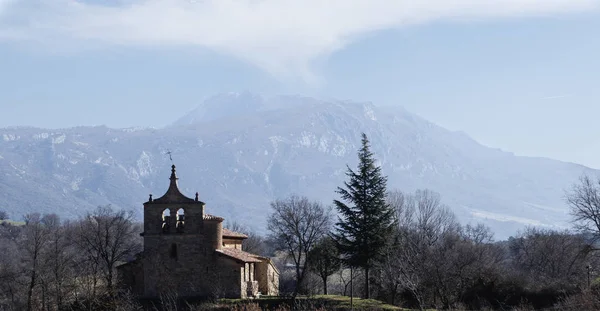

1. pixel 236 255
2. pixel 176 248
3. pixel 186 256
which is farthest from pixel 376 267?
pixel 176 248

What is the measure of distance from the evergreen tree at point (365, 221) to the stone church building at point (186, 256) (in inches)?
325

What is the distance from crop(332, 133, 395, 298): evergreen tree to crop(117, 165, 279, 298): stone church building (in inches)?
325

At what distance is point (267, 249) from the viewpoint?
149 metres

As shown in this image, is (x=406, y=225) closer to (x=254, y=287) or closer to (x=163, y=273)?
(x=254, y=287)

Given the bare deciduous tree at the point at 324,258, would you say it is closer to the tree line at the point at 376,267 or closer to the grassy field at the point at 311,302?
the tree line at the point at 376,267

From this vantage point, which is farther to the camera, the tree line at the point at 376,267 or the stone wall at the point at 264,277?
the stone wall at the point at 264,277

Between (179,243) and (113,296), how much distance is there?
A: 8.15m

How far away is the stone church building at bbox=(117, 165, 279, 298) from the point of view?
60.0 meters

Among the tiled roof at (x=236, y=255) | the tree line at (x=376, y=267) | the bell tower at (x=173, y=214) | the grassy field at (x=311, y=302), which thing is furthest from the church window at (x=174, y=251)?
the grassy field at (x=311, y=302)

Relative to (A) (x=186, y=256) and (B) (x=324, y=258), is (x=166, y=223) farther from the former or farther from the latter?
(B) (x=324, y=258)

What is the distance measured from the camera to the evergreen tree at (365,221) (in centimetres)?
6209

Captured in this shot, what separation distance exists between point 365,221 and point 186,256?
47.0 feet

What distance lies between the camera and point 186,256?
199ft

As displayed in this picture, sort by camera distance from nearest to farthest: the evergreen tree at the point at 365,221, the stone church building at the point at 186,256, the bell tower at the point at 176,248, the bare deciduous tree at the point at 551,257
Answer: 1. the stone church building at the point at 186,256
2. the bell tower at the point at 176,248
3. the evergreen tree at the point at 365,221
4. the bare deciduous tree at the point at 551,257
